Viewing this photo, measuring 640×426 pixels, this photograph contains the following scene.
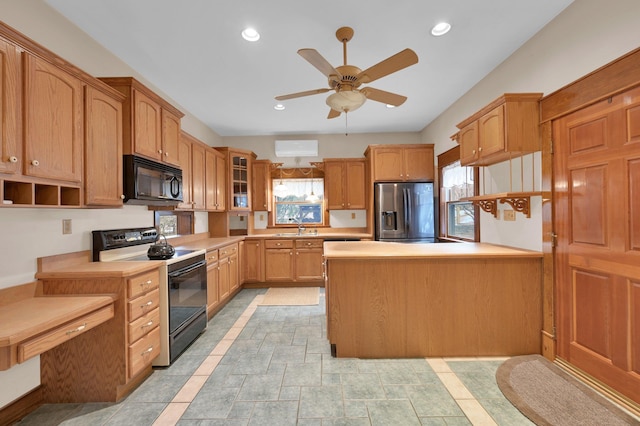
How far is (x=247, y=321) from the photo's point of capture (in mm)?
3346

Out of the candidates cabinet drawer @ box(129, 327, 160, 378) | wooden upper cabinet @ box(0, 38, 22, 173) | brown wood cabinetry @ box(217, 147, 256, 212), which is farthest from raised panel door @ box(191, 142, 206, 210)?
wooden upper cabinet @ box(0, 38, 22, 173)

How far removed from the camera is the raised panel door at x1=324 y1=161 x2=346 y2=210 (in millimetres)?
5133

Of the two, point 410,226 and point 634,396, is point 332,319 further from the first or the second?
point 410,226

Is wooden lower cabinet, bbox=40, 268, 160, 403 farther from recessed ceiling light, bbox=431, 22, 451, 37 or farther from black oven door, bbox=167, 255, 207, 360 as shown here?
recessed ceiling light, bbox=431, 22, 451, 37

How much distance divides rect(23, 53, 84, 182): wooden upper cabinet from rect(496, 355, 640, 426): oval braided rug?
3.38m

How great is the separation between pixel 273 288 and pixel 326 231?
Result: 1476mm

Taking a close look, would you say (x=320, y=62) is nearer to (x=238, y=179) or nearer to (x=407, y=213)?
(x=407, y=213)

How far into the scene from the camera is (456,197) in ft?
13.3

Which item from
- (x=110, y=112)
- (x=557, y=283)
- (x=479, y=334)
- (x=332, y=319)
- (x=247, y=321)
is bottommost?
(x=247, y=321)

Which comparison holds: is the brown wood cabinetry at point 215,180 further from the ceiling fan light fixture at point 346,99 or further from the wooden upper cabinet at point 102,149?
the ceiling fan light fixture at point 346,99

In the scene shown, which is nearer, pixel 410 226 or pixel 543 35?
pixel 543 35

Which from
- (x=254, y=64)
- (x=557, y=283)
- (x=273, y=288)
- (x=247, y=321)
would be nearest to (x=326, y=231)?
(x=273, y=288)

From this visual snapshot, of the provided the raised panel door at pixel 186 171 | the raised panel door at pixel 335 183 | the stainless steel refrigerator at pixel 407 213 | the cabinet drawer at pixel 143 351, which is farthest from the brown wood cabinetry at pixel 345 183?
the cabinet drawer at pixel 143 351

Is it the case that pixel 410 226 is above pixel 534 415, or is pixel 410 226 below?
above
